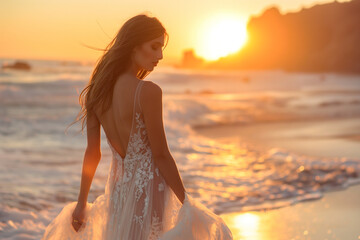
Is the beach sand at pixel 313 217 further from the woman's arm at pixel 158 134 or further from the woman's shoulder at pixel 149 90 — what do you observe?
the woman's shoulder at pixel 149 90

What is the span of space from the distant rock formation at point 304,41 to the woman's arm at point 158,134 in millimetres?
82580

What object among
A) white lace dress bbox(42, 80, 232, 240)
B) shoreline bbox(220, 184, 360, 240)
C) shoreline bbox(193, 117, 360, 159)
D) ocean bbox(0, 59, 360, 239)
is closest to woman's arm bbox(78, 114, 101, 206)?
white lace dress bbox(42, 80, 232, 240)

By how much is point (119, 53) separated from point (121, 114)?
0.31 metres

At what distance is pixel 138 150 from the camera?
2.16 metres

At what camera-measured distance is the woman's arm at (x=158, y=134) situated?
6.51 feet

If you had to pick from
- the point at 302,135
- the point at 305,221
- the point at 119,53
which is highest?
the point at 302,135

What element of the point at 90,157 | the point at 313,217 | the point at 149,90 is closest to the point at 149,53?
the point at 149,90

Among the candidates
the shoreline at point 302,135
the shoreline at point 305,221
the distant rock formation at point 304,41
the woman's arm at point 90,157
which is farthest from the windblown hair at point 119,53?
the distant rock formation at point 304,41

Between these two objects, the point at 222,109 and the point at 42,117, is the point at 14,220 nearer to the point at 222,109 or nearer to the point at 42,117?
the point at 42,117

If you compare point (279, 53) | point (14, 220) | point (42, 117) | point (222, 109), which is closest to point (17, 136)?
point (42, 117)

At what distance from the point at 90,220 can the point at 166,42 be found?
1072 mm

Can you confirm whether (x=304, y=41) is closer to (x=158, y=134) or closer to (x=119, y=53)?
(x=119, y=53)

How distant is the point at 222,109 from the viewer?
795 inches

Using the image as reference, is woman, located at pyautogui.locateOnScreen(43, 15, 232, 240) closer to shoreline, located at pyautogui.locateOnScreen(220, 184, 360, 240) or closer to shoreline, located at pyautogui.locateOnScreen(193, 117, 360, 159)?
shoreline, located at pyautogui.locateOnScreen(220, 184, 360, 240)
